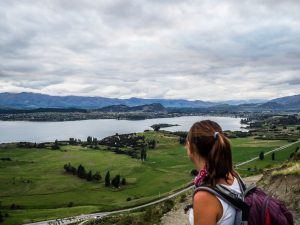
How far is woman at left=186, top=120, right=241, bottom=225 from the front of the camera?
4.18 meters

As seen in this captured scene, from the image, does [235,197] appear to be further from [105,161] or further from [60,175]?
[105,161]

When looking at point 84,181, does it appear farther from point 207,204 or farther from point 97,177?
point 207,204

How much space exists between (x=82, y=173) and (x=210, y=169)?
5400 inches

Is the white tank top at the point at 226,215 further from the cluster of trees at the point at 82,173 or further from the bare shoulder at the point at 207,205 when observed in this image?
the cluster of trees at the point at 82,173

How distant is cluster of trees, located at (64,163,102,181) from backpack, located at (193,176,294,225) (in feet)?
429

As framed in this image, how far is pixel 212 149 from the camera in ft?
14.8

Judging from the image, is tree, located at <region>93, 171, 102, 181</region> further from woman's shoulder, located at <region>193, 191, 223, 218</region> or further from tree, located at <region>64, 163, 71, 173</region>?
woman's shoulder, located at <region>193, 191, 223, 218</region>

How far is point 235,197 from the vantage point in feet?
14.4

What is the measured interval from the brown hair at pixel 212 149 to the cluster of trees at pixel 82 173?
130 meters

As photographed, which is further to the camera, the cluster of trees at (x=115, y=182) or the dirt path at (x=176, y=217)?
the cluster of trees at (x=115, y=182)

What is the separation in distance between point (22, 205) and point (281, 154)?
8494 cm

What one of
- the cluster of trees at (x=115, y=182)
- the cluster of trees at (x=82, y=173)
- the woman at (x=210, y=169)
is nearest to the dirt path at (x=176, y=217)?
the woman at (x=210, y=169)

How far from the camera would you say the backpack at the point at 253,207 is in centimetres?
428

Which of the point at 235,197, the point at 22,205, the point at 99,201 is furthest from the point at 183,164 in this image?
the point at 235,197
